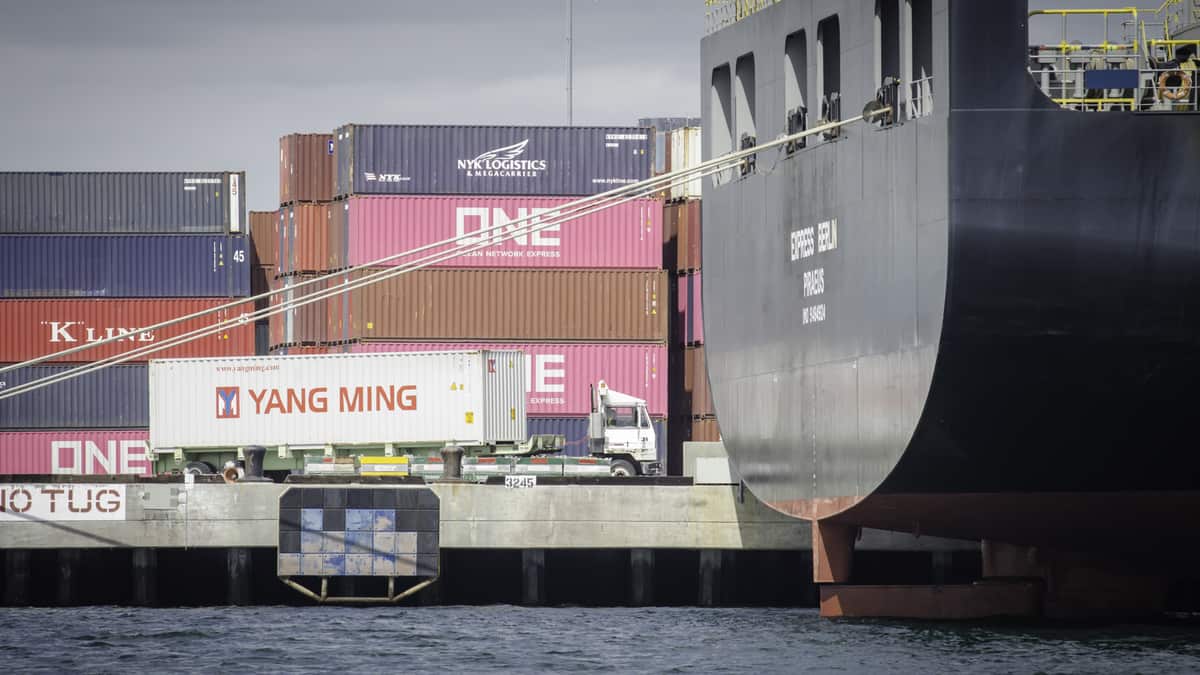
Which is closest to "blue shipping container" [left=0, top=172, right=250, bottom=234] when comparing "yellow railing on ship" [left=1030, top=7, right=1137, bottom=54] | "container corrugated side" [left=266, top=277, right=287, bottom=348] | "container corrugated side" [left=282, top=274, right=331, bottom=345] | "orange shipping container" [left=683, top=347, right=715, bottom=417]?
"container corrugated side" [left=266, top=277, right=287, bottom=348]

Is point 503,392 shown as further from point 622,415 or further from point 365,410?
point 365,410

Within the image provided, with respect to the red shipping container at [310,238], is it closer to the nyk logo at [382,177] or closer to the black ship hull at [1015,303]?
the nyk logo at [382,177]

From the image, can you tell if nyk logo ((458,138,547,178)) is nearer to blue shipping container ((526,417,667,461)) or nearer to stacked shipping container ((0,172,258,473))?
blue shipping container ((526,417,667,461))

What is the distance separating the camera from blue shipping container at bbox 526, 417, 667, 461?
169 ft

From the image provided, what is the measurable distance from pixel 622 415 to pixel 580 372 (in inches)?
112

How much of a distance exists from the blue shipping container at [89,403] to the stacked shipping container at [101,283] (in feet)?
0.09

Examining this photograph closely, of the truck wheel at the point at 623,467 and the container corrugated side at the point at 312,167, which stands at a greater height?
the container corrugated side at the point at 312,167

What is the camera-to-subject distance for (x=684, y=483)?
40875 mm

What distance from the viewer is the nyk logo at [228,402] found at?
1948 inches

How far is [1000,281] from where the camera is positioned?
28.1 meters

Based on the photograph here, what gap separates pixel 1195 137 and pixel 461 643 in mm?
14155

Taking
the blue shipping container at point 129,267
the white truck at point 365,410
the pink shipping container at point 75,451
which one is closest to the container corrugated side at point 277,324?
the blue shipping container at point 129,267

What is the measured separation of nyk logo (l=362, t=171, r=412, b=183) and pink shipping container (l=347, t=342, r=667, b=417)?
4.35m

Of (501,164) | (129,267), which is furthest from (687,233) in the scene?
(129,267)
